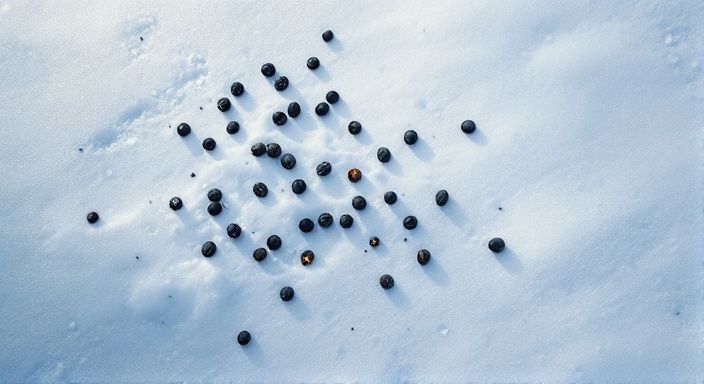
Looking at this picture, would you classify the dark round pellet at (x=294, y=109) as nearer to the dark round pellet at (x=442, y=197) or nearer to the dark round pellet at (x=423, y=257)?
the dark round pellet at (x=442, y=197)

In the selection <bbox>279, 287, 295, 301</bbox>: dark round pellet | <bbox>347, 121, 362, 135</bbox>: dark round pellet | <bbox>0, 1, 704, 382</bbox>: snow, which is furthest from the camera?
<bbox>347, 121, 362, 135</bbox>: dark round pellet

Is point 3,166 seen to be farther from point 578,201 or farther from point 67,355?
point 578,201

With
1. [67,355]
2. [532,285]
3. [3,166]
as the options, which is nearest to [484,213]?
[532,285]

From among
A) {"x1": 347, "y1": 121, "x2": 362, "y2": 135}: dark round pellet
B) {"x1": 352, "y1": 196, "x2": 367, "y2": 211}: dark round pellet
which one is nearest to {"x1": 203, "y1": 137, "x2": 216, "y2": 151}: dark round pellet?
{"x1": 347, "y1": 121, "x2": 362, "y2": 135}: dark round pellet

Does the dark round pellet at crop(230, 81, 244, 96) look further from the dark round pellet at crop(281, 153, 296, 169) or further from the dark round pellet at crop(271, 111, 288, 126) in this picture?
the dark round pellet at crop(281, 153, 296, 169)

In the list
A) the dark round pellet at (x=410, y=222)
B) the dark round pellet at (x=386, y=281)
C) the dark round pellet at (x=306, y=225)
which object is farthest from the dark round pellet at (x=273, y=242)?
the dark round pellet at (x=410, y=222)

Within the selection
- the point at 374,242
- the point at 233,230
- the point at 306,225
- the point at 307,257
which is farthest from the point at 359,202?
the point at 233,230
